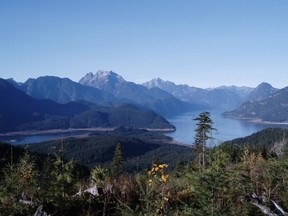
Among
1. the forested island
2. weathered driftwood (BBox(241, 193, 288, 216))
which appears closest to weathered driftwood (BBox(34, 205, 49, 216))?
the forested island

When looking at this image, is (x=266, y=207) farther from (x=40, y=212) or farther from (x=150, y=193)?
(x=40, y=212)

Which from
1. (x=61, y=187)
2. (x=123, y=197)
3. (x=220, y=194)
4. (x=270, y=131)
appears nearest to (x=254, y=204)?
(x=220, y=194)

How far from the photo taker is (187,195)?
24.9 ft

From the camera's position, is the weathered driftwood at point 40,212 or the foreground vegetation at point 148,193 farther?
the weathered driftwood at point 40,212

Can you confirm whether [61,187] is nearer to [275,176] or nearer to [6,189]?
[6,189]

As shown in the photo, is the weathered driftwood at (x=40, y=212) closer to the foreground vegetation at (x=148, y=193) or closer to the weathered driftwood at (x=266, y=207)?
the foreground vegetation at (x=148, y=193)

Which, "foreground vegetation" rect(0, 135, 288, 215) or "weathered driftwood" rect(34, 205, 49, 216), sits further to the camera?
"weathered driftwood" rect(34, 205, 49, 216)

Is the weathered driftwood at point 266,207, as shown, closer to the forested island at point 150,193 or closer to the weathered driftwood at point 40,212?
the forested island at point 150,193

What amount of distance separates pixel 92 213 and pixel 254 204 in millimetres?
2764

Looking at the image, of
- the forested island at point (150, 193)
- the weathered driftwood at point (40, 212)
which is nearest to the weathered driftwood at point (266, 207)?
the forested island at point (150, 193)

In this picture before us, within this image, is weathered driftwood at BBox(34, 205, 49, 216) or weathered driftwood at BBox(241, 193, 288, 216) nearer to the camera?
weathered driftwood at BBox(241, 193, 288, 216)

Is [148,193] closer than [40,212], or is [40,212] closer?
[148,193]

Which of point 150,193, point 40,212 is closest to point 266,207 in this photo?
point 150,193

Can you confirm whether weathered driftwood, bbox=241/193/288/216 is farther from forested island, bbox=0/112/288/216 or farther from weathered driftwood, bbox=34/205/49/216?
weathered driftwood, bbox=34/205/49/216
